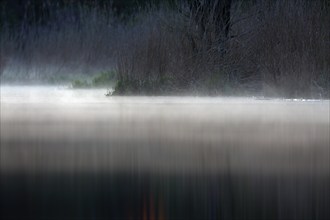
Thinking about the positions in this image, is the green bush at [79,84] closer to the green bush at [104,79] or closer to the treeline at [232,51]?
the green bush at [104,79]


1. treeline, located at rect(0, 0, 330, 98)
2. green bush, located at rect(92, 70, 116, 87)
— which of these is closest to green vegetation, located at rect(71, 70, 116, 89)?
green bush, located at rect(92, 70, 116, 87)

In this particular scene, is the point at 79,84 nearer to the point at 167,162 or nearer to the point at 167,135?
the point at 167,135

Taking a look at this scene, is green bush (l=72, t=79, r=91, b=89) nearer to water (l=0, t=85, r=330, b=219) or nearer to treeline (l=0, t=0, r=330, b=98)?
treeline (l=0, t=0, r=330, b=98)

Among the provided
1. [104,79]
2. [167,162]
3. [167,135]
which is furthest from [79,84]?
[167,162]

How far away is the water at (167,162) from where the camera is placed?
5027 millimetres

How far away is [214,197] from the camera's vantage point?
210 inches

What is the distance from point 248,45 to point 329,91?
1540mm

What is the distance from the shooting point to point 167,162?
6.86m

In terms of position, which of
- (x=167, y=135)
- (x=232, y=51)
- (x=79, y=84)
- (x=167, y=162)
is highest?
(x=232, y=51)

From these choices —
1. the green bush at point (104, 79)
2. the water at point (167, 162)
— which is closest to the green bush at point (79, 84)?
the green bush at point (104, 79)

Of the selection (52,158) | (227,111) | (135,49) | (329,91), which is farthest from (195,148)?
(135,49)

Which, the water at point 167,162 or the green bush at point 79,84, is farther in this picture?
the green bush at point 79,84

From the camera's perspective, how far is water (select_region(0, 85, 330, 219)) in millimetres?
5027

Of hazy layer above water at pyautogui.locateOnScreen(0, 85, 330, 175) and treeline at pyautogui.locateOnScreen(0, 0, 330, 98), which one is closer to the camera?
Answer: hazy layer above water at pyautogui.locateOnScreen(0, 85, 330, 175)
